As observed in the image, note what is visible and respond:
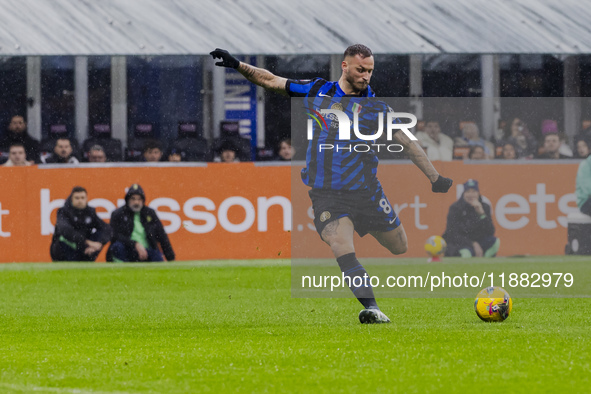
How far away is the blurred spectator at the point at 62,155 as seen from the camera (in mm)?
17969

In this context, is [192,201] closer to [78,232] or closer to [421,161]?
[78,232]

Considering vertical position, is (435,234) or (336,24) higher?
(336,24)

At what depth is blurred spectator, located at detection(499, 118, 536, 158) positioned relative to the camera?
55.5 ft

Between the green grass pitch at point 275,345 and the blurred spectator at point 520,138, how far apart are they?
5.31 meters

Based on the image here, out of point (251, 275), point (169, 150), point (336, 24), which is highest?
point (336, 24)

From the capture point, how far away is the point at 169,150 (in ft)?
62.1

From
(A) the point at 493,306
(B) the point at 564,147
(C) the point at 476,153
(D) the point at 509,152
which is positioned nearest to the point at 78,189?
(C) the point at 476,153

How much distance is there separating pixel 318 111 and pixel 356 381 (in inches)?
147

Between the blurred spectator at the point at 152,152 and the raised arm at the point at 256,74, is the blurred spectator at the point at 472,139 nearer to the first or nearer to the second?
Answer: the blurred spectator at the point at 152,152

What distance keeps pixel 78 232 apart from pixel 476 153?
555 centimetres

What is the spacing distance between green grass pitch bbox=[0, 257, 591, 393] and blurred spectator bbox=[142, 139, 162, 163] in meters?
5.59

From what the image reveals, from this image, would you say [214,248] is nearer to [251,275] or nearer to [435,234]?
[251,275]

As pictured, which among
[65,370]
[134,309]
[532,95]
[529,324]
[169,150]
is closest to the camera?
[65,370]

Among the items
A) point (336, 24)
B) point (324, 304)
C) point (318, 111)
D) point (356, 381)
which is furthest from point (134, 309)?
point (336, 24)
